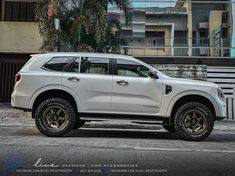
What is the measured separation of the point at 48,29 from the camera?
15586 mm

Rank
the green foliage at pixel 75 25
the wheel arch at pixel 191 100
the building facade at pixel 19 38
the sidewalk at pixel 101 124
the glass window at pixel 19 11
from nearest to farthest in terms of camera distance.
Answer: the wheel arch at pixel 191 100 → the sidewalk at pixel 101 124 → the green foliage at pixel 75 25 → the building facade at pixel 19 38 → the glass window at pixel 19 11

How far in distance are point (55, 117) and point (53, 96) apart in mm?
494

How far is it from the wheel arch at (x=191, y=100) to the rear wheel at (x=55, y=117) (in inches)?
86.2

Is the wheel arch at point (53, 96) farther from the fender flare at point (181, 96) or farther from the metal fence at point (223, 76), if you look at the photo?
the metal fence at point (223, 76)

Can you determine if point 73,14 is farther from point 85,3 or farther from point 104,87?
point 104,87

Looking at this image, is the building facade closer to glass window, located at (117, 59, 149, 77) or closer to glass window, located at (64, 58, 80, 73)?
glass window, located at (64, 58, 80, 73)

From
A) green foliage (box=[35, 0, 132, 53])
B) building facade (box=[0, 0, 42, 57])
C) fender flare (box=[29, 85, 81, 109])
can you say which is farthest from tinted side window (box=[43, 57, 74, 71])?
building facade (box=[0, 0, 42, 57])

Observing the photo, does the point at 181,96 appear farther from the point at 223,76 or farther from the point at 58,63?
the point at 223,76

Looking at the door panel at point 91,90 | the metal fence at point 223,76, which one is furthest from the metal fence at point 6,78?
the door panel at point 91,90

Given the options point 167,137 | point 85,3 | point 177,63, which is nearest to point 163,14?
point 177,63

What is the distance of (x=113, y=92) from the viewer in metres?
9.57

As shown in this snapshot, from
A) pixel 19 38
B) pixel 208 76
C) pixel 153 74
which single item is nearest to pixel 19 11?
pixel 19 38

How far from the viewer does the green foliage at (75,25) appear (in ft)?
50.1

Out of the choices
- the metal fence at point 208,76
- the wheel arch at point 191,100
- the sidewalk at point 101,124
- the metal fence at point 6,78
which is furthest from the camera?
the metal fence at point 6,78
